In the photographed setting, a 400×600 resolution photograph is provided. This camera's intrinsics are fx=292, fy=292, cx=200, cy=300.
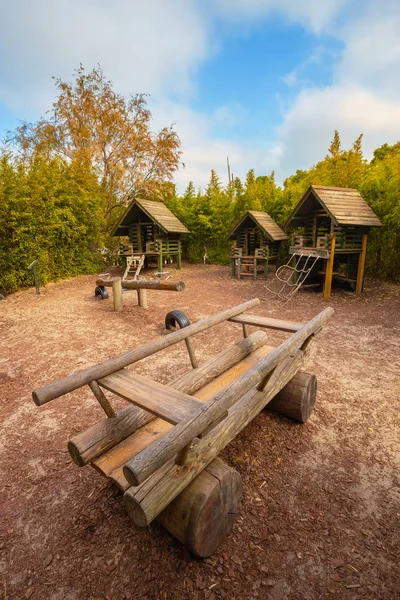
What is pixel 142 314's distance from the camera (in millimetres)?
8328

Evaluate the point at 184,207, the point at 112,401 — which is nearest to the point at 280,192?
the point at 184,207

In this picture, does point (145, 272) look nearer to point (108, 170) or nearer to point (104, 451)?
point (108, 170)

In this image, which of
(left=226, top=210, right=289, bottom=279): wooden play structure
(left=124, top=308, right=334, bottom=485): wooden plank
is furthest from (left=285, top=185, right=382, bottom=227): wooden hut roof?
(left=124, top=308, right=334, bottom=485): wooden plank

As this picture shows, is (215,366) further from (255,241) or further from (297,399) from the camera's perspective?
(255,241)

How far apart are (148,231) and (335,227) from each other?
10.0m

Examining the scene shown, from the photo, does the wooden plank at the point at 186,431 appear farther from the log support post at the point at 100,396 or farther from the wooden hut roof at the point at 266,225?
the wooden hut roof at the point at 266,225

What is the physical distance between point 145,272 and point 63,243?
4.39 m

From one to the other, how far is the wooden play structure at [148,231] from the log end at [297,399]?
12.1m

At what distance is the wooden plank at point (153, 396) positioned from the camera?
2.10 metres

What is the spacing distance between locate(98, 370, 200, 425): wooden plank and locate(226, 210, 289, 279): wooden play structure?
11.2 meters

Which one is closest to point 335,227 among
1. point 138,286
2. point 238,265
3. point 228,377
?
point 238,265

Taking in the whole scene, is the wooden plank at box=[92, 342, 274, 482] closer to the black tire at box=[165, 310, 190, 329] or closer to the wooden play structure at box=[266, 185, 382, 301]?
the black tire at box=[165, 310, 190, 329]

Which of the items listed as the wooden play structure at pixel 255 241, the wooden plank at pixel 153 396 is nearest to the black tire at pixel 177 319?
the wooden plank at pixel 153 396

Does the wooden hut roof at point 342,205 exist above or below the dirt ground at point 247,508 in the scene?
above
